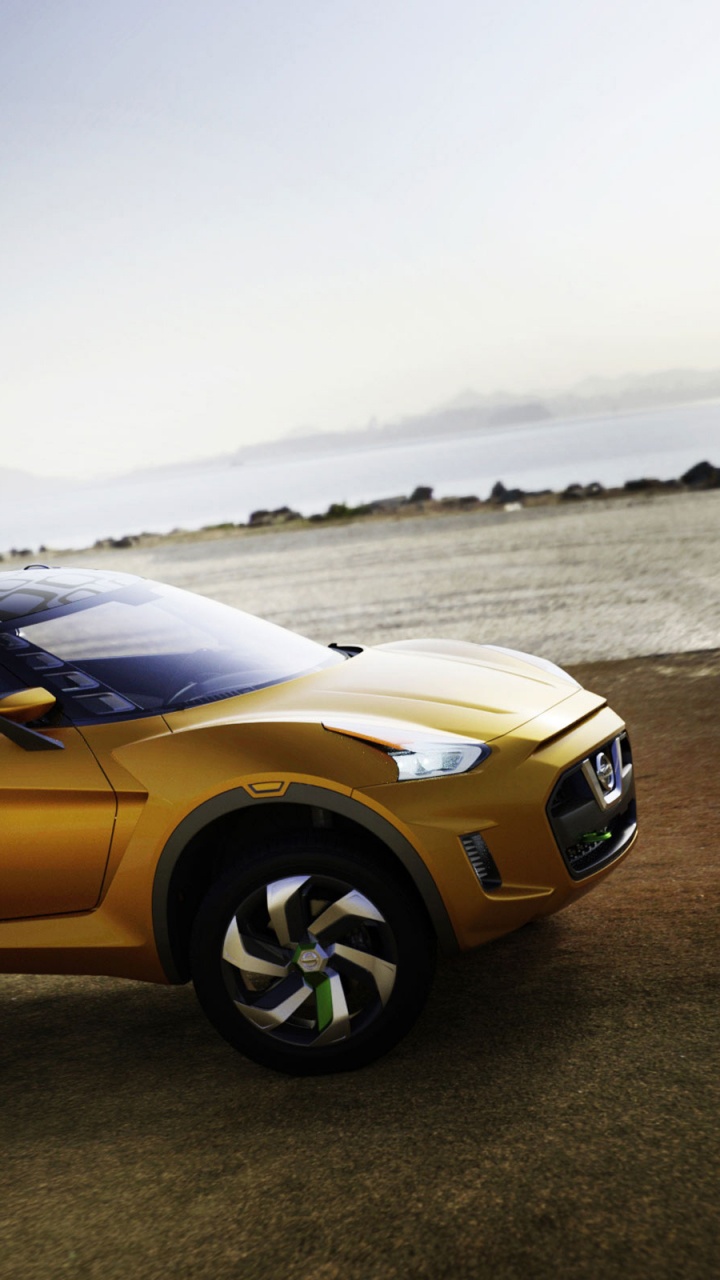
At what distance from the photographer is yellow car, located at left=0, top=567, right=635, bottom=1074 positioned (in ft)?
10.9

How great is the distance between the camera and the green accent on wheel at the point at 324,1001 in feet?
11.1

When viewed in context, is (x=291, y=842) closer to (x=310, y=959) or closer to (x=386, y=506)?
(x=310, y=959)

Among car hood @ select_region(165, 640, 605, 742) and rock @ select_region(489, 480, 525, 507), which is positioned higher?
rock @ select_region(489, 480, 525, 507)

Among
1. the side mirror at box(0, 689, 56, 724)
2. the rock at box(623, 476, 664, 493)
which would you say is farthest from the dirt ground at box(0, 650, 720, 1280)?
the rock at box(623, 476, 664, 493)

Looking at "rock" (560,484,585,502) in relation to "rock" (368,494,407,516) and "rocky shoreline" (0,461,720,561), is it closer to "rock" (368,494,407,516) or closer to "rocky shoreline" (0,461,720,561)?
"rocky shoreline" (0,461,720,561)

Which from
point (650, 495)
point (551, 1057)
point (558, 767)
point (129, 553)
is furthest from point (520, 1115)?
point (129, 553)

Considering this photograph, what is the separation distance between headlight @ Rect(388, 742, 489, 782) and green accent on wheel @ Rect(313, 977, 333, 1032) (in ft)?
2.12

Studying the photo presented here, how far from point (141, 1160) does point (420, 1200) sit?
841 millimetres

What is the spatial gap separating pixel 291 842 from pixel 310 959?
1.15ft

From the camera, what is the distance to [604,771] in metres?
3.75

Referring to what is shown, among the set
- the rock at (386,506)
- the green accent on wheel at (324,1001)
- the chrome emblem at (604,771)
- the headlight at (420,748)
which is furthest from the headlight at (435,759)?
the rock at (386,506)

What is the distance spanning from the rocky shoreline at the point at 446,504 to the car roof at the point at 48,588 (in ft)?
104

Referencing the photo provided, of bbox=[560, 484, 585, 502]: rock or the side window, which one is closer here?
the side window

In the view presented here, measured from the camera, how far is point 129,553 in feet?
131
